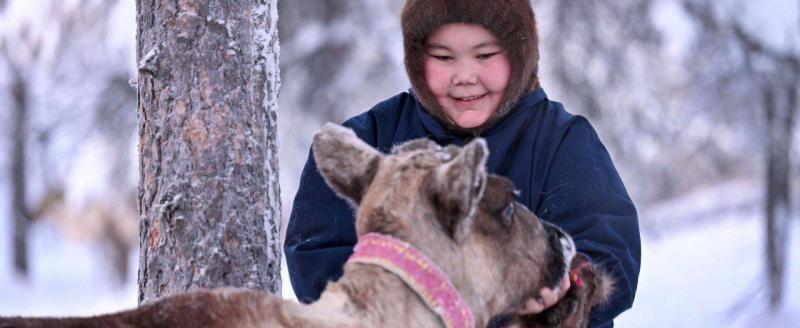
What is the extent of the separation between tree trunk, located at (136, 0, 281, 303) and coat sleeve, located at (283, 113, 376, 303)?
12 cm

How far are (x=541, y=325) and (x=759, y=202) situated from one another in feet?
38.8

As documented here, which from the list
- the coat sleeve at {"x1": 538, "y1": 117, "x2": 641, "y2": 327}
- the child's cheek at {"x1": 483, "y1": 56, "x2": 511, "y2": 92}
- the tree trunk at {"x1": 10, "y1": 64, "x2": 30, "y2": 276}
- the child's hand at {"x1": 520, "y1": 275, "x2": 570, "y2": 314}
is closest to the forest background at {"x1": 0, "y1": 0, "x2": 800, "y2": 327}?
the tree trunk at {"x1": 10, "y1": 64, "x2": 30, "y2": 276}

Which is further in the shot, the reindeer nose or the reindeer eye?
the reindeer nose

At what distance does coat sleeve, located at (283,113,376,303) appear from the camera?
3678mm

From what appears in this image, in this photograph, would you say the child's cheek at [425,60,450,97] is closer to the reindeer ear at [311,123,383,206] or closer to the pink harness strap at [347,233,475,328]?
the reindeer ear at [311,123,383,206]

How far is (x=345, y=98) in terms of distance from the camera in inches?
440

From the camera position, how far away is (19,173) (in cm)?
1862

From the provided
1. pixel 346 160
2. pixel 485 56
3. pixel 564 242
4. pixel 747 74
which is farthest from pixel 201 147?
pixel 747 74

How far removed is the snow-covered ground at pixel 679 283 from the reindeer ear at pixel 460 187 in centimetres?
784

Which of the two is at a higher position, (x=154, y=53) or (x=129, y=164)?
(x=154, y=53)

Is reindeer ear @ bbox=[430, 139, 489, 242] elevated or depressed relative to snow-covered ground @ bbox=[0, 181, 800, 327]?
elevated

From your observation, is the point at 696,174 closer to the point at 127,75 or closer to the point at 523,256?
the point at 127,75

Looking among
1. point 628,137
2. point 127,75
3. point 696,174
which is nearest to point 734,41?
point 628,137

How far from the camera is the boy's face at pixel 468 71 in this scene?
3.85 meters
